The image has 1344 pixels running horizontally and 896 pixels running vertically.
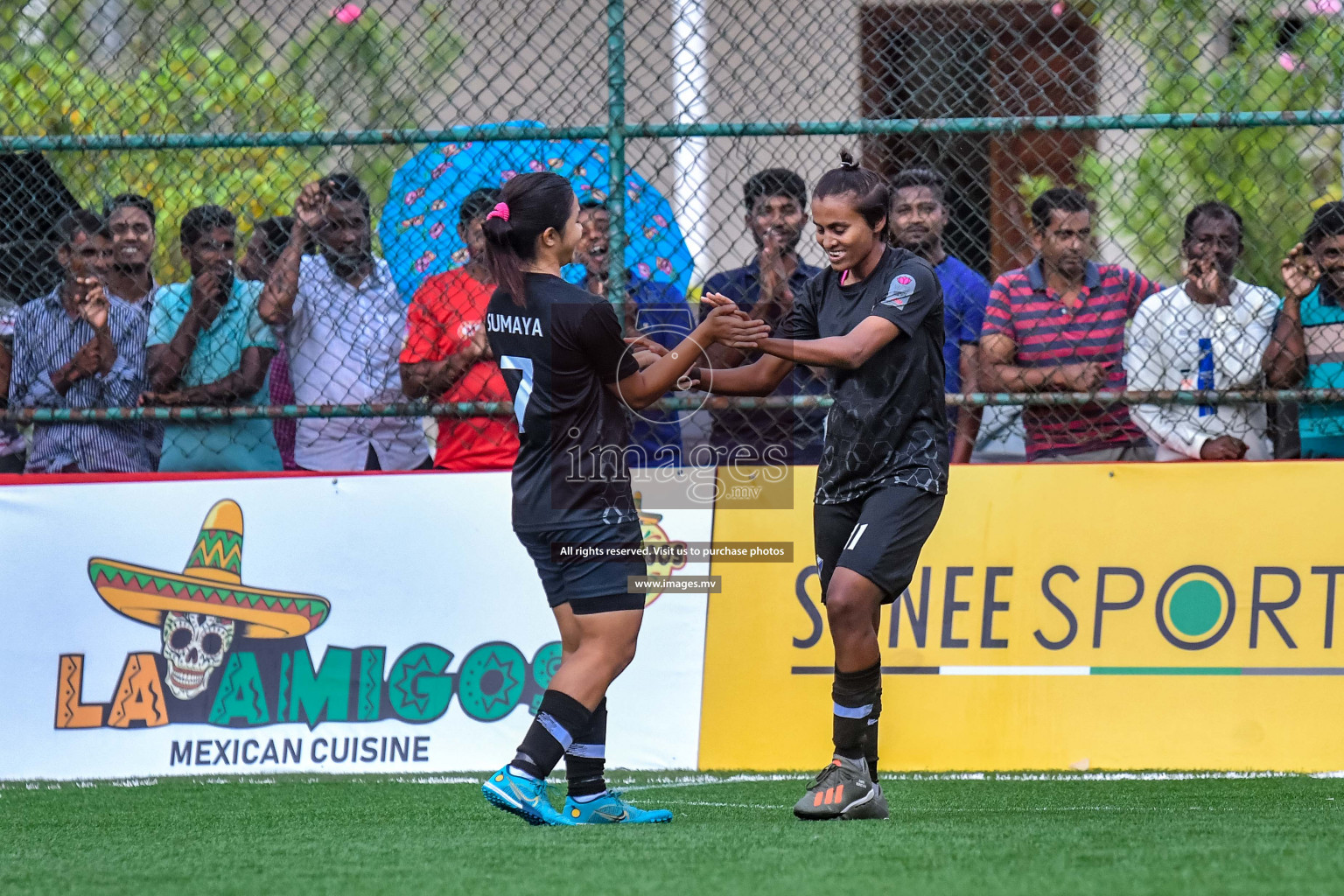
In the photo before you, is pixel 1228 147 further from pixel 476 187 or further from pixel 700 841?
pixel 700 841

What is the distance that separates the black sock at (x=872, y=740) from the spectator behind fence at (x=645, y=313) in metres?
1.63

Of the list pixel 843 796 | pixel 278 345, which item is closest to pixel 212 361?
pixel 278 345

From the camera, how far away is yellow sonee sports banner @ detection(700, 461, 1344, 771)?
18.5 ft

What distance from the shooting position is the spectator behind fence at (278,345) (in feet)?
20.7

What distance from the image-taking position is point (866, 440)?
4.53 meters

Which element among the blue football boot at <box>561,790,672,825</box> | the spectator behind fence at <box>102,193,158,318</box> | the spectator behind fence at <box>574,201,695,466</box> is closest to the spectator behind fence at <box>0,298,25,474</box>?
the spectator behind fence at <box>102,193,158,318</box>

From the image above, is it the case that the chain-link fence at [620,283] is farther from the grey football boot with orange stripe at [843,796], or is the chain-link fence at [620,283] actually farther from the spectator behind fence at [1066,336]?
the grey football boot with orange stripe at [843,796]

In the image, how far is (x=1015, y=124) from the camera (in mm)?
5566

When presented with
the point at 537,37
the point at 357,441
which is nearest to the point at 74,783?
the point at 357,441

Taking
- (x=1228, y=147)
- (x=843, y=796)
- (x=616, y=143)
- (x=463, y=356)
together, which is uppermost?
(x=1228, y=147)

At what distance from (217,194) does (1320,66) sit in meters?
5.53

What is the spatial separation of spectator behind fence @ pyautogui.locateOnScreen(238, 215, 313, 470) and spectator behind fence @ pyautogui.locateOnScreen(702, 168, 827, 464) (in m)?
1.78

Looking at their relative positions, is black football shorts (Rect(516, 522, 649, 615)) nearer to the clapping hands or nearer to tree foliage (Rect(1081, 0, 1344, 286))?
the clapping hands

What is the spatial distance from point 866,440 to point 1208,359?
2071 millimetres
